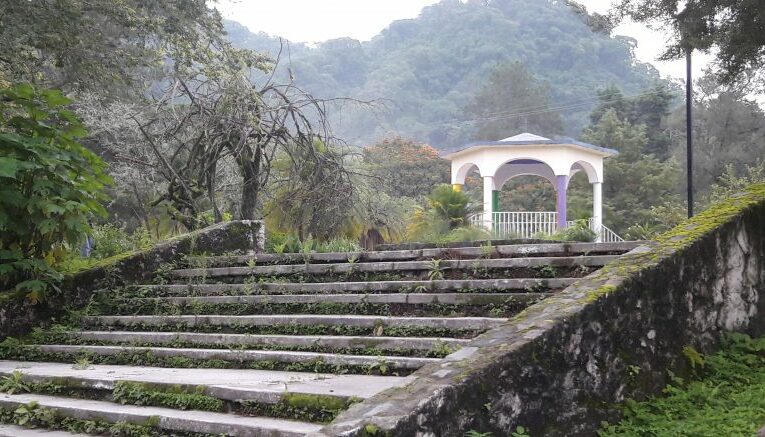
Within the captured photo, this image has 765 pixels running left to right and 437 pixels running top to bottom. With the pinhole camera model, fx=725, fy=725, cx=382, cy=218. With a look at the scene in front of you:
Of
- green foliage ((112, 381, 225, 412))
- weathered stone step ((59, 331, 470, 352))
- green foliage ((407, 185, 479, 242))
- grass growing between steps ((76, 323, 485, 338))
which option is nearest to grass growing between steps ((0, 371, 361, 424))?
green foliage ((112, 381, 225, 412))

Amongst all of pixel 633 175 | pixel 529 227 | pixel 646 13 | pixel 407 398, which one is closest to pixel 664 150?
pixel 633 175

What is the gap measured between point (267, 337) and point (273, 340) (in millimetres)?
66

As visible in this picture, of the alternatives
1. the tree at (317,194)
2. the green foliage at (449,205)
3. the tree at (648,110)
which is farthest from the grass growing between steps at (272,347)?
the tree at (648,110)

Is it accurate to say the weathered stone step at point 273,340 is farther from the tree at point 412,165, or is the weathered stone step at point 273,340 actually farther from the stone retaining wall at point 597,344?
the tree at point 412,165

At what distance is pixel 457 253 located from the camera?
6852 millimetres

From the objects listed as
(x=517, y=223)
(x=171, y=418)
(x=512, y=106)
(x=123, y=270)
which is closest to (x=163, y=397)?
(x=171, y=418)

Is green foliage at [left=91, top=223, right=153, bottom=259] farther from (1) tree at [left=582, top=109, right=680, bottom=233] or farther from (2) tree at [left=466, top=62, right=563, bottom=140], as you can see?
(2) tree at [left=466, top=62, right=563, bottom=140]

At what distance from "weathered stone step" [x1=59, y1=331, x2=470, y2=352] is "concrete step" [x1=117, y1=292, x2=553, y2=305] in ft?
2.05

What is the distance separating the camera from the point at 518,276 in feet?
20.2

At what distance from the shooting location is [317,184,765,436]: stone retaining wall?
365cm

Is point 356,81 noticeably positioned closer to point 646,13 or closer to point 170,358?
point 646,13

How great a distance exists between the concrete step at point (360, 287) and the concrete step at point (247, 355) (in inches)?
46.6

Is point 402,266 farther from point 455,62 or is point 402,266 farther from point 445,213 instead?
point 455,62

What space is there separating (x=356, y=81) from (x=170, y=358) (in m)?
52.1
